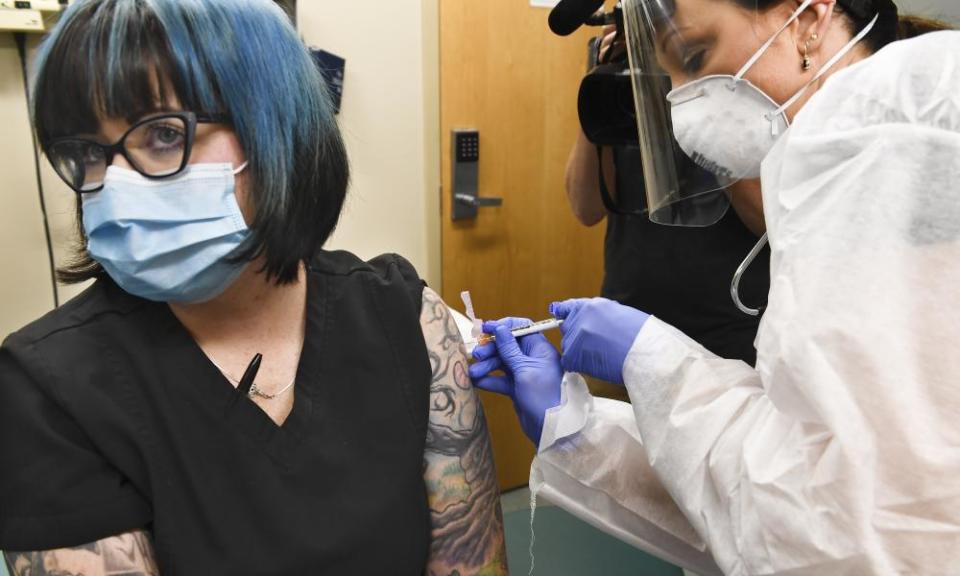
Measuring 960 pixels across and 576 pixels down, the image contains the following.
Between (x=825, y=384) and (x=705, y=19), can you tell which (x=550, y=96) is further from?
(x=825, y=384)

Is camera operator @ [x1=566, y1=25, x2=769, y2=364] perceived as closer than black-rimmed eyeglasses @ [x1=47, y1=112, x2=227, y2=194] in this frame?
No

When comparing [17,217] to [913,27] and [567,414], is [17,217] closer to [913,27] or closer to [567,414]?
[567,414]

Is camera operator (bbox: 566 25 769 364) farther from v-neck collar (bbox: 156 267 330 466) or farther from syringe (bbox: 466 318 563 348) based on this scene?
v-neck collar (bbox: 156 267 330 466)

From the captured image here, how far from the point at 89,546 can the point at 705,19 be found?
104 cm

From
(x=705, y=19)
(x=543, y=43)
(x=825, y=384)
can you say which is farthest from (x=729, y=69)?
(x=543, y=43)

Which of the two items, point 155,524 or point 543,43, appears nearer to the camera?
point 155,524

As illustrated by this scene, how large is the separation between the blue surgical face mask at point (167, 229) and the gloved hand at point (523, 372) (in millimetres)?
464

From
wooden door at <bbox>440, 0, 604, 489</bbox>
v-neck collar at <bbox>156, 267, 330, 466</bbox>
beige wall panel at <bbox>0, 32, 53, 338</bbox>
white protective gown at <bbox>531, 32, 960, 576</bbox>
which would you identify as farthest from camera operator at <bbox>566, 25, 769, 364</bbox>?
beige wall panel at <bbox>0, 32, 53, 338</bbox>

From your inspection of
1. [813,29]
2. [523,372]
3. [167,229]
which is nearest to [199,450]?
[167,229]

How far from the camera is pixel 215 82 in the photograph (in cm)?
82

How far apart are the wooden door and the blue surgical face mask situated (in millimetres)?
1405

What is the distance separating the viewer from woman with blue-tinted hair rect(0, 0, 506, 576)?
30.7 inches

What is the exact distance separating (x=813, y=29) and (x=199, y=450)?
983 mm

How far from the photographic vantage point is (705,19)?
0.88 metres
